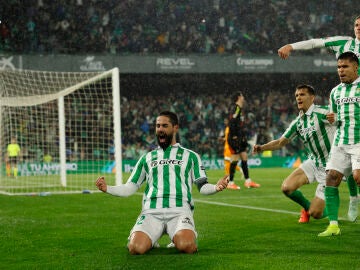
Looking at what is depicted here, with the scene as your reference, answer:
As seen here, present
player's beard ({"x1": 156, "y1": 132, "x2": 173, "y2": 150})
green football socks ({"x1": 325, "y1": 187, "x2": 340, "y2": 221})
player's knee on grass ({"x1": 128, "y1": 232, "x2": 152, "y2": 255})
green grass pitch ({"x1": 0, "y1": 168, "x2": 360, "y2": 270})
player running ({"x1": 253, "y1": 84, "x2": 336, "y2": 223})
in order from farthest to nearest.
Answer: player running ({"x1": 253, "y1": 84, "x2": 336, "y2": 223})
green football socks ({"x1": 325, "y1": 187, "x2": 340, "y2": 221})
player's beard ({"x1": 156, "y1": 132, "x2": 173, "y2": 150})
player's knee on grass ({"x1": 128, "y1": 232, "x2": 152, "y2": 255})
green grass pitch ({"x1": 0, "y1": 168, "x2": 360, "y2": 270})

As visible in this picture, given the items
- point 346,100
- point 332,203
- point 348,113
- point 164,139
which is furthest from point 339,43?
point 164,139

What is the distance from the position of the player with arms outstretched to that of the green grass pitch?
155 millimetres

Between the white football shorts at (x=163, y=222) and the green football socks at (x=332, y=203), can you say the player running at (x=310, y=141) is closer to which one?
the green football socks at (x=332, y=203)

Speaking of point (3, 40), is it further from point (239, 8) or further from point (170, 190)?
point (170, 190)

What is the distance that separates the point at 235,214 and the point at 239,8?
79.1ft

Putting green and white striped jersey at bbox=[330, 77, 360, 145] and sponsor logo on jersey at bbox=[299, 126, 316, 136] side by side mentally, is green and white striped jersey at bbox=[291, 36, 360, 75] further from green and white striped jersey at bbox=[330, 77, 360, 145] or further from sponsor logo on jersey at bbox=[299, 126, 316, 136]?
sponsor logo on jersey at bbox=[299, 126, 316, 136]

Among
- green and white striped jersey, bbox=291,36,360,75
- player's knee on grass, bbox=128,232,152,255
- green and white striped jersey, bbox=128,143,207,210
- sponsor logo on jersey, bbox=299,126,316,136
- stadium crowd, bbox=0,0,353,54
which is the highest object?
stadium crowd, bbox=0,0,353,54

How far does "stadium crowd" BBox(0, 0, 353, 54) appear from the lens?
94.5 feet

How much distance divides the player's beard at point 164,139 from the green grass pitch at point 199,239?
3.23 feet

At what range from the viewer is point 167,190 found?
20.0 ft

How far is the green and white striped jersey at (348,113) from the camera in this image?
22.7 ft

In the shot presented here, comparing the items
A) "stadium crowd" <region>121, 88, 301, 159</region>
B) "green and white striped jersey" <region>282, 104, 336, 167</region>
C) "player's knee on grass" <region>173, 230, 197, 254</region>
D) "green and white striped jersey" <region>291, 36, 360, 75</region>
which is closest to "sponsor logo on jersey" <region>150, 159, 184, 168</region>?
"player's knee on grass" <region>173, 230, 197, 254</region>

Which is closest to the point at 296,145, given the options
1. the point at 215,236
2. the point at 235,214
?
the point at 235,214

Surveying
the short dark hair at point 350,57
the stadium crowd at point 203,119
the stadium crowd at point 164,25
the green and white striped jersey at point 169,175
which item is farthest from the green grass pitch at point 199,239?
the stadium crowd at point 164,25
